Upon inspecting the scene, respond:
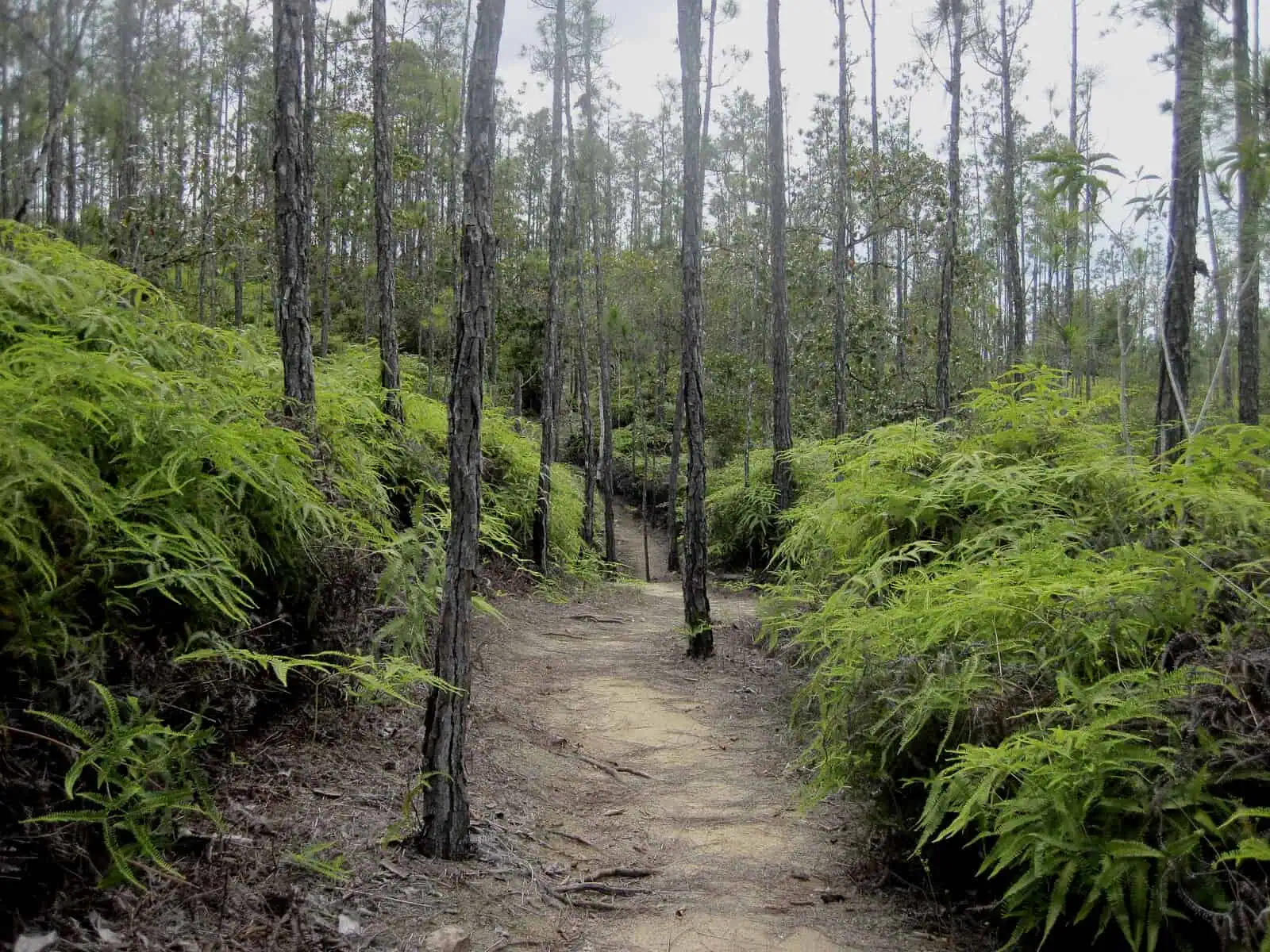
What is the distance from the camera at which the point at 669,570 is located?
20.3 metres

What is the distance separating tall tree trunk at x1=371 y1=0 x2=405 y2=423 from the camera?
10250 millimetres

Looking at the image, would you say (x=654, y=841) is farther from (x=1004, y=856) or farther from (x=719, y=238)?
(x=719, y=238)

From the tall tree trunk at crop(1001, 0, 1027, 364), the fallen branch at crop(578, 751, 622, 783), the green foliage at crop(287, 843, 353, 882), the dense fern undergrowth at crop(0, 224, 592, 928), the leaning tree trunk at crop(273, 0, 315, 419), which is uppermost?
the tall tree trunk at crop(1001, 0, 1027, 364)

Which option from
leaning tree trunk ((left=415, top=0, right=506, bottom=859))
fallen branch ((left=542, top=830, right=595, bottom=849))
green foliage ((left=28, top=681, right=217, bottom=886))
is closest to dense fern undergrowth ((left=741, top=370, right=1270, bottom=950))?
fallen branch ((left=542, top=830, right=595, bottom=849))

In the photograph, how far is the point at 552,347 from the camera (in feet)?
51.0

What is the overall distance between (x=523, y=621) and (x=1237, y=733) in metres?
8.60

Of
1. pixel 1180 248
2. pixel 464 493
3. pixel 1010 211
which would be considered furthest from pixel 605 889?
pixel 1010 211

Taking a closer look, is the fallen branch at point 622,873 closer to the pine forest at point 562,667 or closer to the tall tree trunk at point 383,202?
the pine forest at point 562,667

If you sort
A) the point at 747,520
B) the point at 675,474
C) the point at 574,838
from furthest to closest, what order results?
the point at 675,474 → the point at 747,520 → the point at 574,838

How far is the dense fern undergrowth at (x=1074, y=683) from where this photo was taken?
2.63 meters

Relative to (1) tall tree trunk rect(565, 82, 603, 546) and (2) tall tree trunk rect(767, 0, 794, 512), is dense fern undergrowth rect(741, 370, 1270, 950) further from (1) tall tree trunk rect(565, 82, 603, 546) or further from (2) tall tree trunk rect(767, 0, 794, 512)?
(1) tall tree trunk rect(565, 82, 603, 546)

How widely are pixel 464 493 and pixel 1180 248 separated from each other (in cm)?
635

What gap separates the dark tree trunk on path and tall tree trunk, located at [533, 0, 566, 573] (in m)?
9.39

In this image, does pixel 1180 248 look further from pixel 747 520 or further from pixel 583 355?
pixel 583 355
